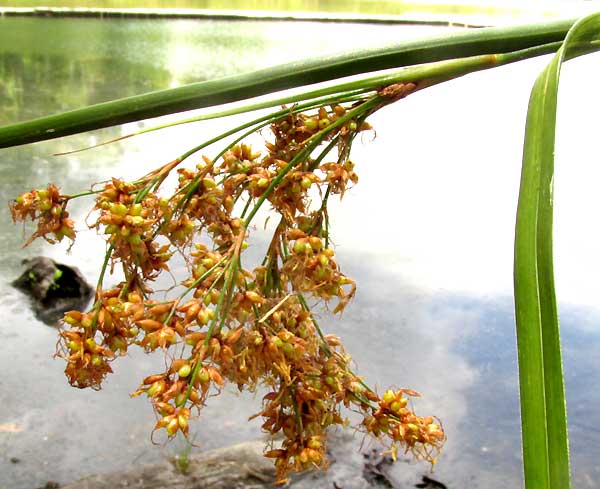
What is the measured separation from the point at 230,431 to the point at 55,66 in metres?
3.21

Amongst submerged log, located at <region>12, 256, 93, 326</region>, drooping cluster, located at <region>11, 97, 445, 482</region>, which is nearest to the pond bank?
submerged log, located at <region>12, 256, 93, 326</region>

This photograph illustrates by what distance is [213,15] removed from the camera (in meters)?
7.50

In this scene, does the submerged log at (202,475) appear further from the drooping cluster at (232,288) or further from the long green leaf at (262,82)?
the long green leaf at (262,82)

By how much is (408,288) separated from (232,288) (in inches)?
59.1

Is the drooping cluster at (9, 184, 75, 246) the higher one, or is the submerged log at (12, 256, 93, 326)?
the submerged log at (12, 256, 93, 326)

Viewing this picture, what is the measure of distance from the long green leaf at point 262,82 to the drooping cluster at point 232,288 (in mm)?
57

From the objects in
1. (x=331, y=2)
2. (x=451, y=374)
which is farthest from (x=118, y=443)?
(x=331, y=2)

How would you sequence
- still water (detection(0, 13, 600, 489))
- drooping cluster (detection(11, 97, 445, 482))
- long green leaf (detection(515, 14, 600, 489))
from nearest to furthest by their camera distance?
long green leaf (detection(515, 14, 600, 489)), drooping cluster (detection(11, 97, 445, 482)), still water (detection(0, 13, 600, 489))

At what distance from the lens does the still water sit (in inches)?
47.7

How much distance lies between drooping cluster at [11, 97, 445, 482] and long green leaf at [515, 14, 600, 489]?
0.11 m

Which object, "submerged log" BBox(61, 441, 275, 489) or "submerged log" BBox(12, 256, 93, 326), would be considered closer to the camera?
"submerged log" BBox(61, 441, 275, 489)

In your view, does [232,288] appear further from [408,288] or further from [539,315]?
[408,288]

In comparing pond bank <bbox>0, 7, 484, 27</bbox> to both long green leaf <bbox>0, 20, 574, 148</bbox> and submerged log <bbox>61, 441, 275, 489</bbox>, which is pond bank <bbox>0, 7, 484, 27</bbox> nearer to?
submerged log <bbox>61, 441, 275, 489</bbox>

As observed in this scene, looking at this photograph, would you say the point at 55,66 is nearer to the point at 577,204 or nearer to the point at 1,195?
the point at 1,195
